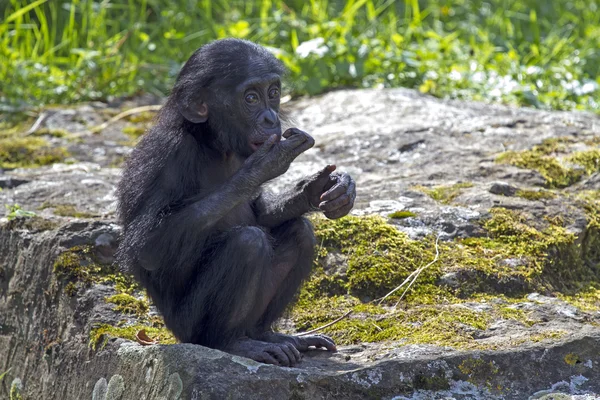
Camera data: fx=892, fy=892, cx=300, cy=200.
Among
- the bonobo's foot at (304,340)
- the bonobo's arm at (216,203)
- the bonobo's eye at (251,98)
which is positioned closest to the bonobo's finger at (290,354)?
the bonobo's foot at (304,340)

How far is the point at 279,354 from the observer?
12.4ft

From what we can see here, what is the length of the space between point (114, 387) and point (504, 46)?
6797 millimetres

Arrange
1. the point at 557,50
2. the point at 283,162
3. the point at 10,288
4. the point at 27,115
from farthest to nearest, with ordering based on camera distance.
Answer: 1. the point at 557,50
2. the point at 27,115
3. the point at 10,288
4. the point at 283,162

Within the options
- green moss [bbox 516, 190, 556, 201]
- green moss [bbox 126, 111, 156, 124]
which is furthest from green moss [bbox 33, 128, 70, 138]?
green moss [bbox 516, 190, 556, 201]

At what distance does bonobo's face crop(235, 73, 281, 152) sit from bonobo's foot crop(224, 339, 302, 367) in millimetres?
980

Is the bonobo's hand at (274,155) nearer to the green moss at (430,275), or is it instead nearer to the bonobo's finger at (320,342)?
the bonobo's finger at (320,342)

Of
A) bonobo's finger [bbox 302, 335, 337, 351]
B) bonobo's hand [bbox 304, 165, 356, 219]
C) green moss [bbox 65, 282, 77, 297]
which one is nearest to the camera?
bonobo's finger [bbox 302, 335, 337, 351]

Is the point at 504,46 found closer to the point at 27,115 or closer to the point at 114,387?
the point at 27,115

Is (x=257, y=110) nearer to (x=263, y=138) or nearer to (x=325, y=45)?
(x=263, y=138)

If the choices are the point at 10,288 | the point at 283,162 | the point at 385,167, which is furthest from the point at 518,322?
the point at 10,288

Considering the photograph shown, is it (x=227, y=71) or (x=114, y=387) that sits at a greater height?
(x=227, y=71)

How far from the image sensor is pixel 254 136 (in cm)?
429

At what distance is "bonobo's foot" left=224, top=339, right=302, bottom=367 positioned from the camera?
148 inches

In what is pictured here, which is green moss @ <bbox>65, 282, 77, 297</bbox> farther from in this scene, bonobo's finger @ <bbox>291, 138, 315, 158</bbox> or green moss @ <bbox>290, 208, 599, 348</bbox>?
bonobo's finger @ <bbox>291, 138, 315, 158</bbox>
